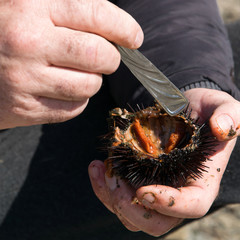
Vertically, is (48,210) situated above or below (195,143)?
below

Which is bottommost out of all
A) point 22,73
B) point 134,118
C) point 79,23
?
point 134,118

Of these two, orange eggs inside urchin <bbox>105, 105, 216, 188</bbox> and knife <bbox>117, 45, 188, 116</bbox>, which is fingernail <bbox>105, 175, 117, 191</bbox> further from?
knife <bbox>117, 45, 188, 116</bbox>

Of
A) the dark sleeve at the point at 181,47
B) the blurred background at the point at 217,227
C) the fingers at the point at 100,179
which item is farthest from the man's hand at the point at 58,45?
the blurred background at the point at 217,227

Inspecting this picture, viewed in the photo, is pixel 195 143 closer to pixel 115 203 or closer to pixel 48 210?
pixel 115 203

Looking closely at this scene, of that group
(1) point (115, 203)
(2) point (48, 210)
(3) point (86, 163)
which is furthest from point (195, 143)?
(2) point (48, 210)

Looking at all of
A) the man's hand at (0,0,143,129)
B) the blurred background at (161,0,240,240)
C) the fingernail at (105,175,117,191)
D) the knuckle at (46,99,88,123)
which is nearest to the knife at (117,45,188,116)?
the man's hand at (0,0,143,129)

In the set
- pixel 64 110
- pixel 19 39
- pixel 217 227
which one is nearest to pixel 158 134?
pixel 64 110

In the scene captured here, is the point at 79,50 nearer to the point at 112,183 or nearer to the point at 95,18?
the point at 95,18
